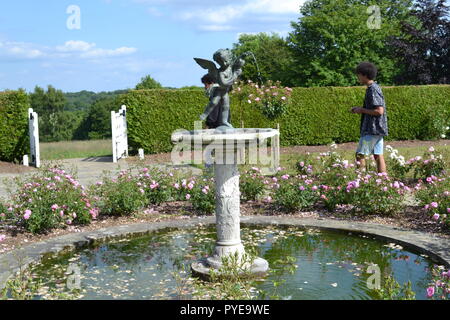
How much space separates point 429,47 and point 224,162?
24.0 meters

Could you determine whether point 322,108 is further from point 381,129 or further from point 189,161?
point 381,129

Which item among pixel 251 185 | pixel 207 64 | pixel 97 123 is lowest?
pixel 251 185

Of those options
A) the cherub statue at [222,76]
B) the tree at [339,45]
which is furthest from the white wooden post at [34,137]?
the tree at [339,45]

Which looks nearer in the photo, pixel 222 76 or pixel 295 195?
pixel 222 76

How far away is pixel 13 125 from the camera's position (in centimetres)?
1443

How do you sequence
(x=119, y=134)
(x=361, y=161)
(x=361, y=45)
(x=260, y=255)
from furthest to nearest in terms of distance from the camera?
(x=361, y=45) → (x=119, y=134) → (x=361, y=161) → (x=260, y=255)

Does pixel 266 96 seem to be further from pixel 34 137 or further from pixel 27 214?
pixel 27 214

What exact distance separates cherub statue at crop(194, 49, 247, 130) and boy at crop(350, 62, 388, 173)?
2893 mm

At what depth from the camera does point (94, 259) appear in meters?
5.26

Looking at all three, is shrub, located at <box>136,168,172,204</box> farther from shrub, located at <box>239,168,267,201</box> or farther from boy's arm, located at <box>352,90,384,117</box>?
boy's arm, located at <box>352,90,384,117</box>

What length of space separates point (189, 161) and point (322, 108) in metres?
6.17

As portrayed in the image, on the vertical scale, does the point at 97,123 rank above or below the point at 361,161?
above

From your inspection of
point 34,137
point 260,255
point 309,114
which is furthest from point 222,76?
point 309,114
